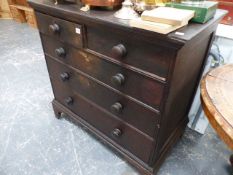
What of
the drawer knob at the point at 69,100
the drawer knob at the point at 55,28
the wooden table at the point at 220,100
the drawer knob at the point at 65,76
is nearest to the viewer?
the wooden table at the point at 220,100

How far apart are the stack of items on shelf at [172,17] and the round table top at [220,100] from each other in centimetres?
23

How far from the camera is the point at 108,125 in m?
1.13

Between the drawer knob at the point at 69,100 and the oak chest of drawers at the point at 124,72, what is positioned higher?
the oak chest of drawers at the point at 124,72

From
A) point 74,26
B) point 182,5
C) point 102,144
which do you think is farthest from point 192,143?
point 74,26

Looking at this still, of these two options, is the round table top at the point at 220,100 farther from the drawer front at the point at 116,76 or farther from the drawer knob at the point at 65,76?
the drawer knob at the point at 65,76

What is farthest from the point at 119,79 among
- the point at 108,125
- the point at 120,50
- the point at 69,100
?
the point at 69,100

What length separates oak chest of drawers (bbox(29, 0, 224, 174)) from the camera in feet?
2.26

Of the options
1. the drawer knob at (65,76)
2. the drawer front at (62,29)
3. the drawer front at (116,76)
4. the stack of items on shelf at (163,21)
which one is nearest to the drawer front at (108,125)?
the drawer knob at (65,76)

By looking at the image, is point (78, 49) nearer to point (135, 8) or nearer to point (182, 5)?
point (135, 8)

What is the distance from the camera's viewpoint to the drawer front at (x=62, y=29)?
2.93ft

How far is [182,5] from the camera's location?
0.73m

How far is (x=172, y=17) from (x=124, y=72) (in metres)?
0.30

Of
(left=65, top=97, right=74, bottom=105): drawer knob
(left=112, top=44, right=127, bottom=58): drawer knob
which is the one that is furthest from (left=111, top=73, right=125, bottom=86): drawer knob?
(left=65, top=97, right=74, bottom=105): drawer knob

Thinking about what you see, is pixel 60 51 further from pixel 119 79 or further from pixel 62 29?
pixel 119 79
